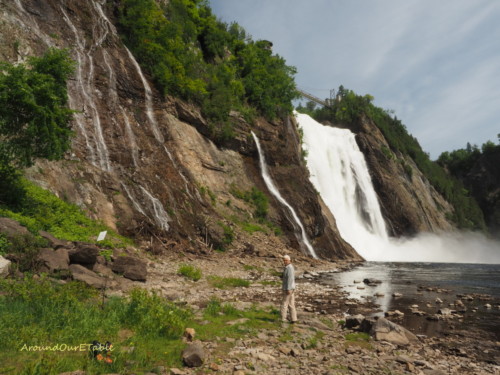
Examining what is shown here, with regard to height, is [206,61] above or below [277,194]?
above

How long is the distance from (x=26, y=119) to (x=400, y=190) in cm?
6022

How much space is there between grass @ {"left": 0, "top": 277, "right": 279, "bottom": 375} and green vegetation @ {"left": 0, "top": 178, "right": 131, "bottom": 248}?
18.1 ft

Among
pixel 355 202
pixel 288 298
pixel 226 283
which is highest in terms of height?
pixel 355 202

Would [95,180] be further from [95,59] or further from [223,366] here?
[223,366]

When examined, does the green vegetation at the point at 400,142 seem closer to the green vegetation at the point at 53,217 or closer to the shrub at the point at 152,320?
the green vegetation at the point at 53,217

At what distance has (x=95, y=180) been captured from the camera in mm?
18719

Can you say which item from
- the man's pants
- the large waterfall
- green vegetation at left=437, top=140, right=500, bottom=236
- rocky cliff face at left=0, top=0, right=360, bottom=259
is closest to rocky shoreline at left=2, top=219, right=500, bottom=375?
the man's pants

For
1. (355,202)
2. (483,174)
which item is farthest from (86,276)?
(483,174)

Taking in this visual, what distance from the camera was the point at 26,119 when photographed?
1322 centimetres

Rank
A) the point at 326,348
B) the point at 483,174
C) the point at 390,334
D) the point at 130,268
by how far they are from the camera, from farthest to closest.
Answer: the point at 483,174 → the point at 130,268 → the point at 390,334 → the point at 326,348

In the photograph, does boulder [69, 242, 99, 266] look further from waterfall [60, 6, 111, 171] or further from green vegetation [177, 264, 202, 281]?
waterfall [60, 6, 111, 171]

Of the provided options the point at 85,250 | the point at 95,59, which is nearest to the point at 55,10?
the point at 95,59

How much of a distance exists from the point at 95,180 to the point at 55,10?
15.8 m

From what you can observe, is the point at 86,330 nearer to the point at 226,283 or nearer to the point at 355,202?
the point at 226,283
